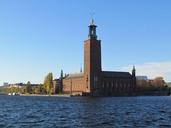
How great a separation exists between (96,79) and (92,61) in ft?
22.6

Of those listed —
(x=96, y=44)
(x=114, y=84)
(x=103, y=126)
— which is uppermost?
(x=96, y=44)

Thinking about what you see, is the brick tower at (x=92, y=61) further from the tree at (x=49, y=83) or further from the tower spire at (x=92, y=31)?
the tree at (x=49, y=83)

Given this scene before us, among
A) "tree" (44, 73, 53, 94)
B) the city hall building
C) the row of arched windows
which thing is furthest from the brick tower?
"tree" (44, 73, 53, 94)

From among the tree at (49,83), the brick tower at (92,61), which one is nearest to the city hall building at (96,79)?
the brick tower at (92,61)

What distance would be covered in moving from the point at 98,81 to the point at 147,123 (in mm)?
114947

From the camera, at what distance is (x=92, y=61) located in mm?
145500

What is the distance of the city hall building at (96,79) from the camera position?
5728 inches

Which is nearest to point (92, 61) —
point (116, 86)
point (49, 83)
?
point (116, 86)

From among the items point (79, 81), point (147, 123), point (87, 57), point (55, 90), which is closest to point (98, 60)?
point (87, 57)

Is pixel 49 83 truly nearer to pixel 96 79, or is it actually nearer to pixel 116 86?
pixel 116 86

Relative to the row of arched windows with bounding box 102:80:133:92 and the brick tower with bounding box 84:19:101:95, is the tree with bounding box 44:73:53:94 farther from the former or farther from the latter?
the brick tower with bounding box 84:19:101:95

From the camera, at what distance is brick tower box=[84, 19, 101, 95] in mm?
145250

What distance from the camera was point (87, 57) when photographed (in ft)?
484

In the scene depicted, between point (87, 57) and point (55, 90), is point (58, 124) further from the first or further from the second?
point (55, 90)
